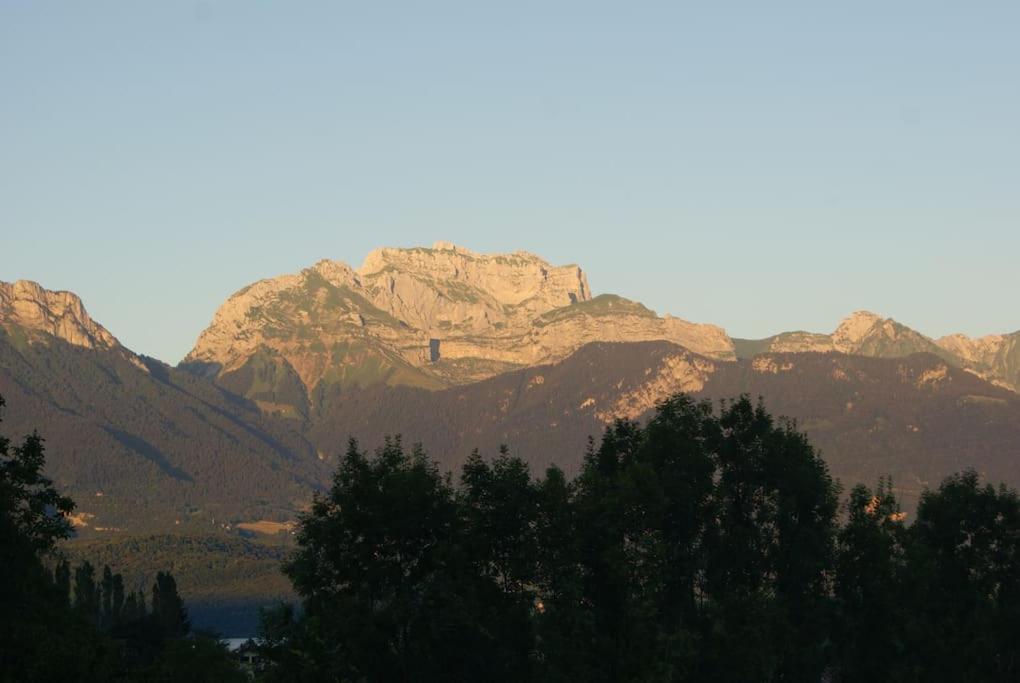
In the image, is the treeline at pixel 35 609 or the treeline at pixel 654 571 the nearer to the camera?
the treeline at pixel 35 609

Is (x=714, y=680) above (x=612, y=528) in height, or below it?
below

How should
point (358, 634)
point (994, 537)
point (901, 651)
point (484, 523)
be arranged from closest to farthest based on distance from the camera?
point (358, 634), point (484, 523), point (901, 651), point (994, 537)

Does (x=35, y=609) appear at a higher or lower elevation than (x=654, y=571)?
higher

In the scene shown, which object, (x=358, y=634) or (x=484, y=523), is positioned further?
(x=484, y=523)

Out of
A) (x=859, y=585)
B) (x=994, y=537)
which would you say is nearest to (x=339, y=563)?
(x=859, y=585)

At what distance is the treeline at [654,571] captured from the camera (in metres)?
129

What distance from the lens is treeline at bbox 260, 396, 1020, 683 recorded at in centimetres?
12925

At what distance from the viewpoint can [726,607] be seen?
466 ft

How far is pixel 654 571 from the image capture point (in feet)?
445

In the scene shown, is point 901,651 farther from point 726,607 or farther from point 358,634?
point 358,634

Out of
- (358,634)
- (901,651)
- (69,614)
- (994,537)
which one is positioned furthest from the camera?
(994,537)

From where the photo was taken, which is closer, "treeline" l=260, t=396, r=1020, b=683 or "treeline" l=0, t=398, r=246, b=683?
"treeline" l=0, t=398, r=246, b=683

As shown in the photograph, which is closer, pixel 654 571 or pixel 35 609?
pixel 35 609

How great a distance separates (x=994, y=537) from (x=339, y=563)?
64.4 meters
